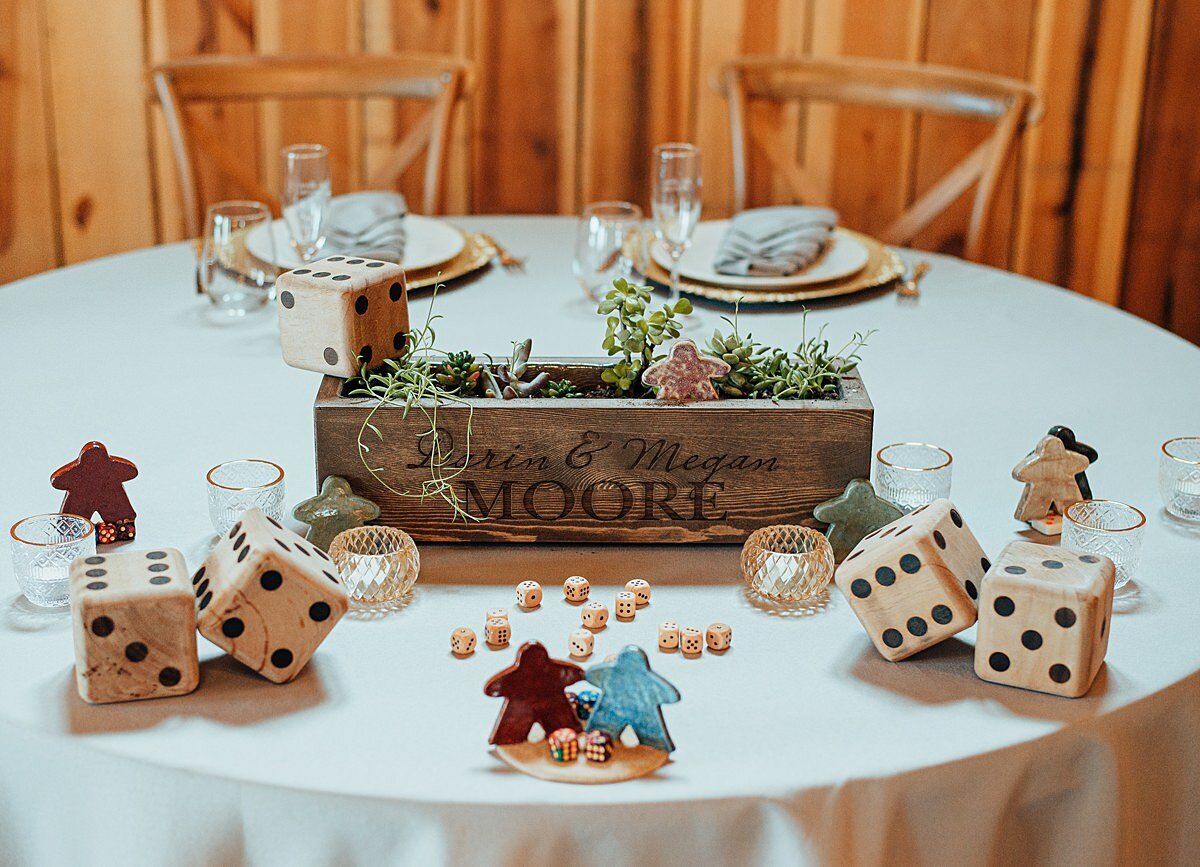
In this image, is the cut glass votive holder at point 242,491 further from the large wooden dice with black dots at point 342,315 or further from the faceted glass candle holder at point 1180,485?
the faceted glass candle holder at point 1180,485

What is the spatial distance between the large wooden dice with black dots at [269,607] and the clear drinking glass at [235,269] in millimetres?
803

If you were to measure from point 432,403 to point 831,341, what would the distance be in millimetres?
637

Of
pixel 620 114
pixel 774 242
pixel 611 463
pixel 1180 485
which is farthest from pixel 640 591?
pixel 620 114

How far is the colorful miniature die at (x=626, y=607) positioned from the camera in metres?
1.02

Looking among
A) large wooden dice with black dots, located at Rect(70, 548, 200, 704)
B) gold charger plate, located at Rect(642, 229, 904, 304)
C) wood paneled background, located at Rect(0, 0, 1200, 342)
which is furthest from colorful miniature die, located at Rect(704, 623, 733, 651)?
wood paneled background, located at Rect(0, 0, 1200, 342)

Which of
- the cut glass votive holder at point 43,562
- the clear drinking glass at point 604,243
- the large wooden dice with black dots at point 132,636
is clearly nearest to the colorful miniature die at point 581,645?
the large wooden dice with black dots at point 132,636

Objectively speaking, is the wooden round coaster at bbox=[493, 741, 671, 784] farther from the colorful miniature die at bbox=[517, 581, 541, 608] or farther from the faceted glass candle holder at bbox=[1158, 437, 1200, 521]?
the faceted glass candle holder at bbox=[1158, 437, 1200, 521]

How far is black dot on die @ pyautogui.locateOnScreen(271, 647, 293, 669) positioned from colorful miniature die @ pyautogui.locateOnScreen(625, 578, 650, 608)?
0.26 meters

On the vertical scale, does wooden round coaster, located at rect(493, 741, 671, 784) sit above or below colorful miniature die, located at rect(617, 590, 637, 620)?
below

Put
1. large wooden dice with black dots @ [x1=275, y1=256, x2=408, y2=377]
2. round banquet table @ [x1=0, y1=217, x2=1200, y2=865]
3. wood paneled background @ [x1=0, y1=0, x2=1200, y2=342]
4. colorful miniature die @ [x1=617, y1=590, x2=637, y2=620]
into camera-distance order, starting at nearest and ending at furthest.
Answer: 1. round banquet table @ [x1=0, y1=217, x2=1200, y2=865]
2. colorful miniature die @ [x1=617, y1=590, x2=637, y2=620]
3. large wooden dice with black dots @ [x1=275, y1=256, x2=408, y2=377]
4. wood paneled background @ [x1=0, y1=0, x2=1200, y2=342]

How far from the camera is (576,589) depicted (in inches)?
41.1

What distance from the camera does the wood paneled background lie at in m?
2.77

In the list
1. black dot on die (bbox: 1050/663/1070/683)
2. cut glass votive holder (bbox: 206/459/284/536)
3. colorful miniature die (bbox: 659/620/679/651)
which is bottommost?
colorful miniature die (bbox: 659/620/679/651)

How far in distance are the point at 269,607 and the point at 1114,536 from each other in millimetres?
629
